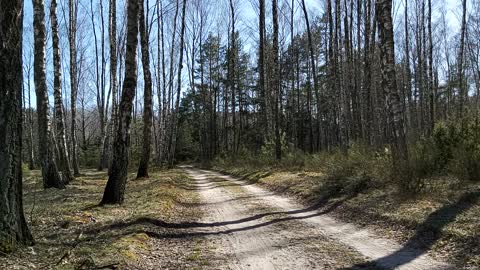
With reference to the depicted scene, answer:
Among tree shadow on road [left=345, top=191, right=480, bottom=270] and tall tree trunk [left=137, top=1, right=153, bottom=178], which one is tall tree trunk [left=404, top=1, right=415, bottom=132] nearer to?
tall tree trunk [left=137, top=1, right=153, bottom=178]

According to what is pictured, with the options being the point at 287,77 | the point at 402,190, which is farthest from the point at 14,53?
the point at 287,77

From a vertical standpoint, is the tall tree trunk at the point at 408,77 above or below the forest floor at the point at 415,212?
above

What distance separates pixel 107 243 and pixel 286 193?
336 inches

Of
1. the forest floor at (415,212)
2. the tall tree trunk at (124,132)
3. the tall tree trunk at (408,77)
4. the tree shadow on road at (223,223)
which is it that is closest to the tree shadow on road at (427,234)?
the forest floor at (415,212)

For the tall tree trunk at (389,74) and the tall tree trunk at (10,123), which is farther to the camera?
the tall tree trunk at (389,74)

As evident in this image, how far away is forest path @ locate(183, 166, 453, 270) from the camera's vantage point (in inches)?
236

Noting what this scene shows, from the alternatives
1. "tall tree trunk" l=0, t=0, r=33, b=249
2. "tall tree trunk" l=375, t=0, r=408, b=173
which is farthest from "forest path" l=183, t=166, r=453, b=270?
"tall tree trunk" l=375, t=0, r=408, b=173

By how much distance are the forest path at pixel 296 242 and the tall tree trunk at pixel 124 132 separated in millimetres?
2455

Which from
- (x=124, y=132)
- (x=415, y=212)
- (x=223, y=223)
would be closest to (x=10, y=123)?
(x=223, y=223)

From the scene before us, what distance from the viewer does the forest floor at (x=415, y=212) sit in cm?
635

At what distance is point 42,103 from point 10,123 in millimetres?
9620

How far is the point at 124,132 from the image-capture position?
10938 millimetres

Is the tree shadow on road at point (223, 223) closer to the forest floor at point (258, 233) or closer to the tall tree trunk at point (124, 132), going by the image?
the forest floor at point (258, 233)

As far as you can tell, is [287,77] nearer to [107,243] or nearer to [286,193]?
[286,193]
